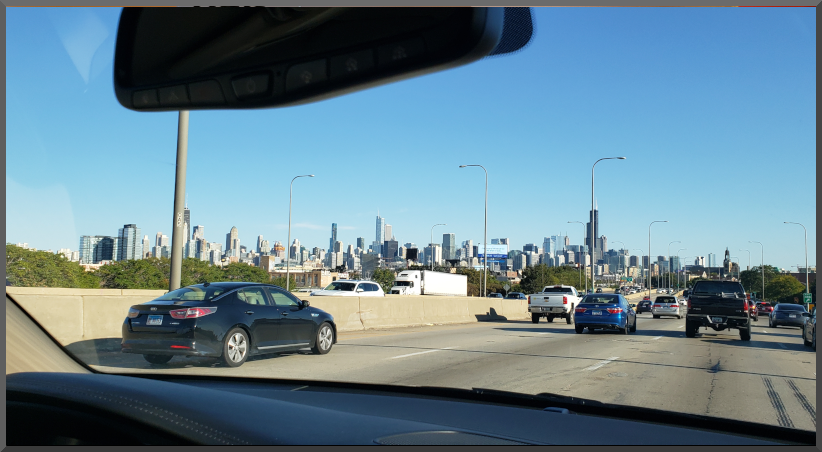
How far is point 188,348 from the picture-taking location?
10414mm

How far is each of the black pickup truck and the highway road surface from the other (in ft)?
14.2

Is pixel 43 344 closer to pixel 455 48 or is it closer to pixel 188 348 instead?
pixel 455 48

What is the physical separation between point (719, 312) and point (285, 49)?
21137 mm

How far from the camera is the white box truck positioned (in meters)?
53.8

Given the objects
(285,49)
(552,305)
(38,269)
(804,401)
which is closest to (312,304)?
(38,269)

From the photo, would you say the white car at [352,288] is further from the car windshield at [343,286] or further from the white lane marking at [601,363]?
the white lane marking at [601,363]

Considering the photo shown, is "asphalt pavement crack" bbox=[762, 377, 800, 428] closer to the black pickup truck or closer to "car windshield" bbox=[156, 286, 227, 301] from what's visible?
"car windshield" bbox=[156, 286, 227, 301]

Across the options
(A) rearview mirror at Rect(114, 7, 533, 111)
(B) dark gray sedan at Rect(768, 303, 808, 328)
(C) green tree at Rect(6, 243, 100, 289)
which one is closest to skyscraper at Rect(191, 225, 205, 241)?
(C) green tree at Rect(6, 243, 100, 289)

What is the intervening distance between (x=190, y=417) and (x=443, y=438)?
0.90m

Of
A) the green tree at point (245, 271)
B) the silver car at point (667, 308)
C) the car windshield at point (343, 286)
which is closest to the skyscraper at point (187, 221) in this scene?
the car windshield at point (343, 286)

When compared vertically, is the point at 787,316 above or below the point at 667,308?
above

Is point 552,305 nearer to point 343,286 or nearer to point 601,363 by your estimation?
point 343,286

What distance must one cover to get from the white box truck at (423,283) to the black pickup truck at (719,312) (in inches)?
1270

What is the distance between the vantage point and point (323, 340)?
13.4 metres
